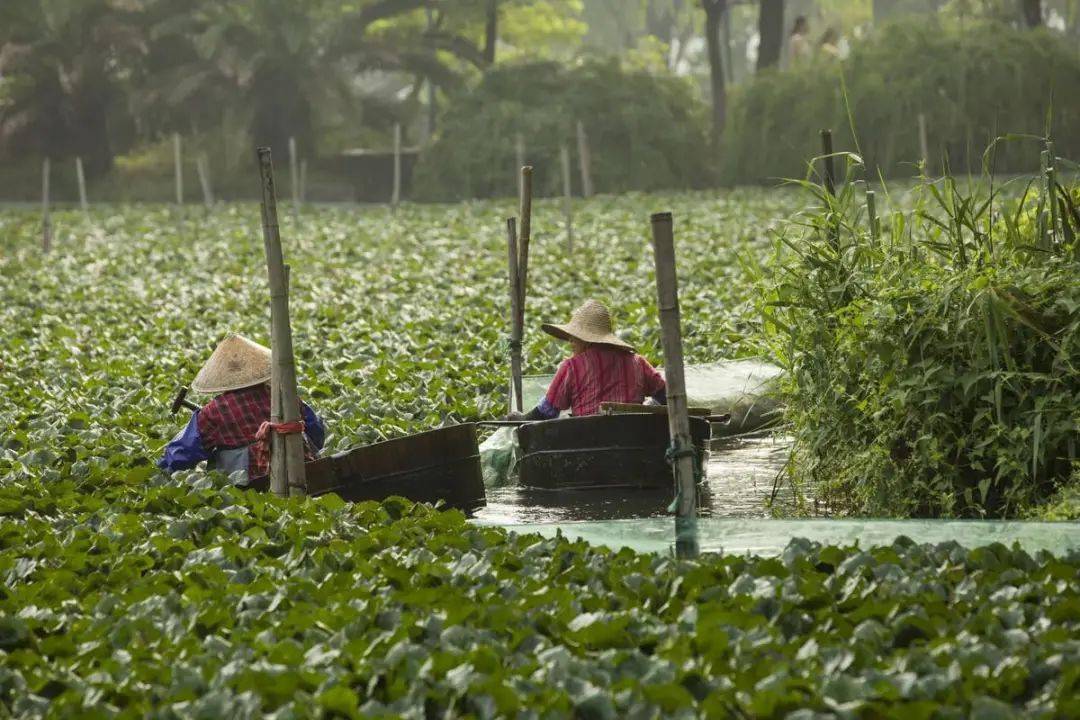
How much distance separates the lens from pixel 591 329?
887cm

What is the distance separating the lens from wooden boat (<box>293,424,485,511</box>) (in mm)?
7691

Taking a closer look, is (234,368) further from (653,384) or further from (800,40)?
(800,40)

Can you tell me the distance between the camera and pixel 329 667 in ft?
16.5

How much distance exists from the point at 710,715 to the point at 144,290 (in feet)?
50.7

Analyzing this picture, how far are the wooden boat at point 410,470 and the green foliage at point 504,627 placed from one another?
0.83 m

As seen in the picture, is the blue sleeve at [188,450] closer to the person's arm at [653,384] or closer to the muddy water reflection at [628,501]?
the muddy water reflection at [628,501]

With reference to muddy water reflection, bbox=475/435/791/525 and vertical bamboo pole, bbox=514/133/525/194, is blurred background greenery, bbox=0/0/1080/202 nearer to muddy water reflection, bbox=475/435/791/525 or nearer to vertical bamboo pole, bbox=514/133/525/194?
vertical bamboo pole, bbox=514/133/525/194

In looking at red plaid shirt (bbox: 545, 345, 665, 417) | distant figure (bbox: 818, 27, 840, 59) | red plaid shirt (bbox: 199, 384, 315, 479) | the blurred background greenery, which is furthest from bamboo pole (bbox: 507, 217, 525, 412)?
distant figure (bbox: 818, 27, 840, 59)

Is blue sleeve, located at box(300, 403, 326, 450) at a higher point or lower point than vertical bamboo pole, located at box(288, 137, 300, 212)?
lower

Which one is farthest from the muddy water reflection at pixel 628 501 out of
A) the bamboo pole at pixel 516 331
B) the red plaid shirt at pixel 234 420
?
the red plaid shirt at pixel 234 420

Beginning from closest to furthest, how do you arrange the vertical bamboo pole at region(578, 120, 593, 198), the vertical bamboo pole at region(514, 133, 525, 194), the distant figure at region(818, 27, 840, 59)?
the vertical bamboo pole at region(578, 120, 593, 198), the vertical bamboo pole at region(514, 133, 525, 194), the distant figure at region(818, 27, 840, 59)

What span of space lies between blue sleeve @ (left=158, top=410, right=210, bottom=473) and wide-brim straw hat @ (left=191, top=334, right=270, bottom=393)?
23cm

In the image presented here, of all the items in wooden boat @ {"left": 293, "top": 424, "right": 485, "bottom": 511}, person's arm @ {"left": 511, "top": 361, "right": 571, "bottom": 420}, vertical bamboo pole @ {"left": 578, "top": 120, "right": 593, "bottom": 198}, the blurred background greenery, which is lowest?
wooden boat @ {"left": 293, "top": 424, "right": 485, "bottom": 511}

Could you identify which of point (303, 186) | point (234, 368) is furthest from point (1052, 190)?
point (303, 186)
